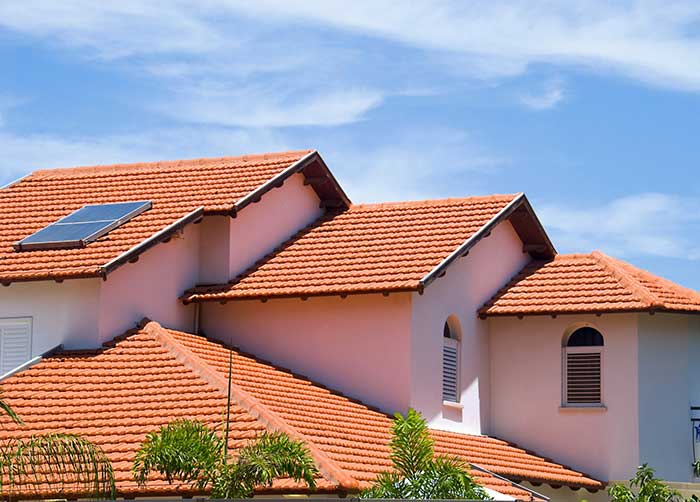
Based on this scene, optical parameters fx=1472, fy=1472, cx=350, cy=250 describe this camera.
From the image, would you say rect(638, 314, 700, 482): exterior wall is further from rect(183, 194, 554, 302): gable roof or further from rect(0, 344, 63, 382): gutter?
rect(0, 344, 63, 382): gutter

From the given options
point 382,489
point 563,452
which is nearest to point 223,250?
point 563,452

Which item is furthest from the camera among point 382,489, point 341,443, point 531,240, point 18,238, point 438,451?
point 531,240

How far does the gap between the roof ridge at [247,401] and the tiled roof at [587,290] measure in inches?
335

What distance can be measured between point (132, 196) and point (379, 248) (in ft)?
20.7

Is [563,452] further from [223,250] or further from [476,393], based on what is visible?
[223,250]

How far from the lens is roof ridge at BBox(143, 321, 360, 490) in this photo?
24.5 metres

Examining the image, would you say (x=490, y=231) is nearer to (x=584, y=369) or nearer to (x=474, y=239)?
(x=474, y=239)

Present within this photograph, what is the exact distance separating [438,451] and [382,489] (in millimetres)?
9094

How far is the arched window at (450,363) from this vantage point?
3412 centimetres

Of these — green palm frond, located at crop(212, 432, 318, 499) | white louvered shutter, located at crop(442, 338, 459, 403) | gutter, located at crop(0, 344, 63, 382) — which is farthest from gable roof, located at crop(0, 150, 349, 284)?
green palm frond, located at crop(212, 432, 318, 499)

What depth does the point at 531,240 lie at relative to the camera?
125 ft

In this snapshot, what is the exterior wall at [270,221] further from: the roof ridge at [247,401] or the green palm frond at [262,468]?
the green palm frond at [262,468]

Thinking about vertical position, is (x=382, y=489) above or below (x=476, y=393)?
below

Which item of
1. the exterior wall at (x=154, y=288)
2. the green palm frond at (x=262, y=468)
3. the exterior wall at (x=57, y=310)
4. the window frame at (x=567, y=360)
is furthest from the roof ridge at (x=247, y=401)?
the window frame at (x=567, y=360)
